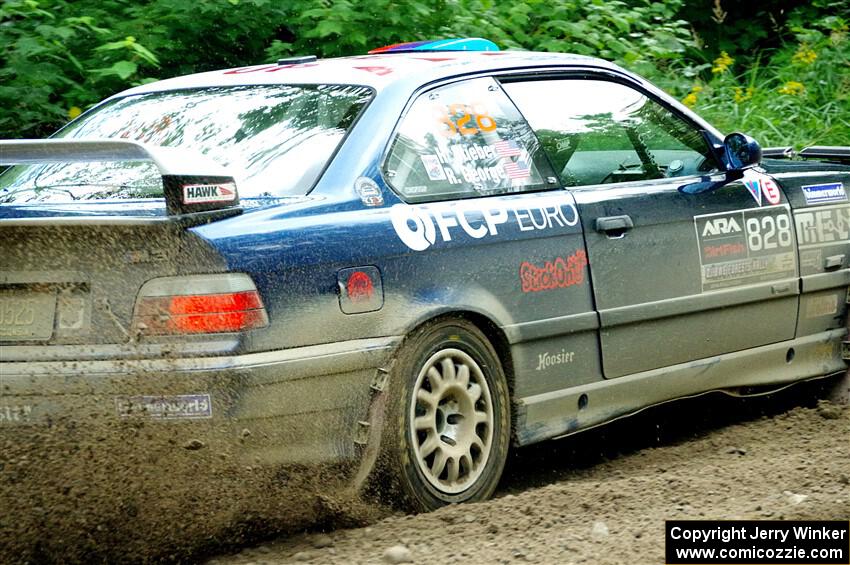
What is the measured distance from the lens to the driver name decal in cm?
552

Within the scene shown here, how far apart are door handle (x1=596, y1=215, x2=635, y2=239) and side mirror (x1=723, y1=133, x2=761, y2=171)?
828mm

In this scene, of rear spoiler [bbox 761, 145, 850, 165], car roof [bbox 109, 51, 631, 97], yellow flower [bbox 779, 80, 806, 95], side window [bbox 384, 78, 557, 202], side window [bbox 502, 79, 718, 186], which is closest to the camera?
side window [bbox 384, 78, 557, 202]

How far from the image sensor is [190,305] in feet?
12.6

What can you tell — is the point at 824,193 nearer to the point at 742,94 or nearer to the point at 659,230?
the point at 659,230

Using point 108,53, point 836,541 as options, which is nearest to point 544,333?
point 836,541

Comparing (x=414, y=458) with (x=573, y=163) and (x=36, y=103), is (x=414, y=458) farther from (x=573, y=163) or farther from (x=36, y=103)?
(x=36, y=103)

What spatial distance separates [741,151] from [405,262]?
2.09m

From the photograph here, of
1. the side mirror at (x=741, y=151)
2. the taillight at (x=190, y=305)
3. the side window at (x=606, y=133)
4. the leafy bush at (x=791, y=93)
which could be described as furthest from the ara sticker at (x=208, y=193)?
the leafy bush at (x=791, y=93)

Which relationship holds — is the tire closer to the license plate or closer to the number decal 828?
the license plate

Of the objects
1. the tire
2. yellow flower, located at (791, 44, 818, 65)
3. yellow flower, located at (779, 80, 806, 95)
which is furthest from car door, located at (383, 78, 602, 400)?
yellow flower, located at (791, 44, 818, 65)

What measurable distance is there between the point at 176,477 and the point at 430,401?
0.92 m

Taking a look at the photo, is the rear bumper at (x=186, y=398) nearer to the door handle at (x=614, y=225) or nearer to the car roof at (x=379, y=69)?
the car roof at (x=379, y=69)

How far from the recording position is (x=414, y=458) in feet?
14.3

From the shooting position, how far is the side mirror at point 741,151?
570 cm
